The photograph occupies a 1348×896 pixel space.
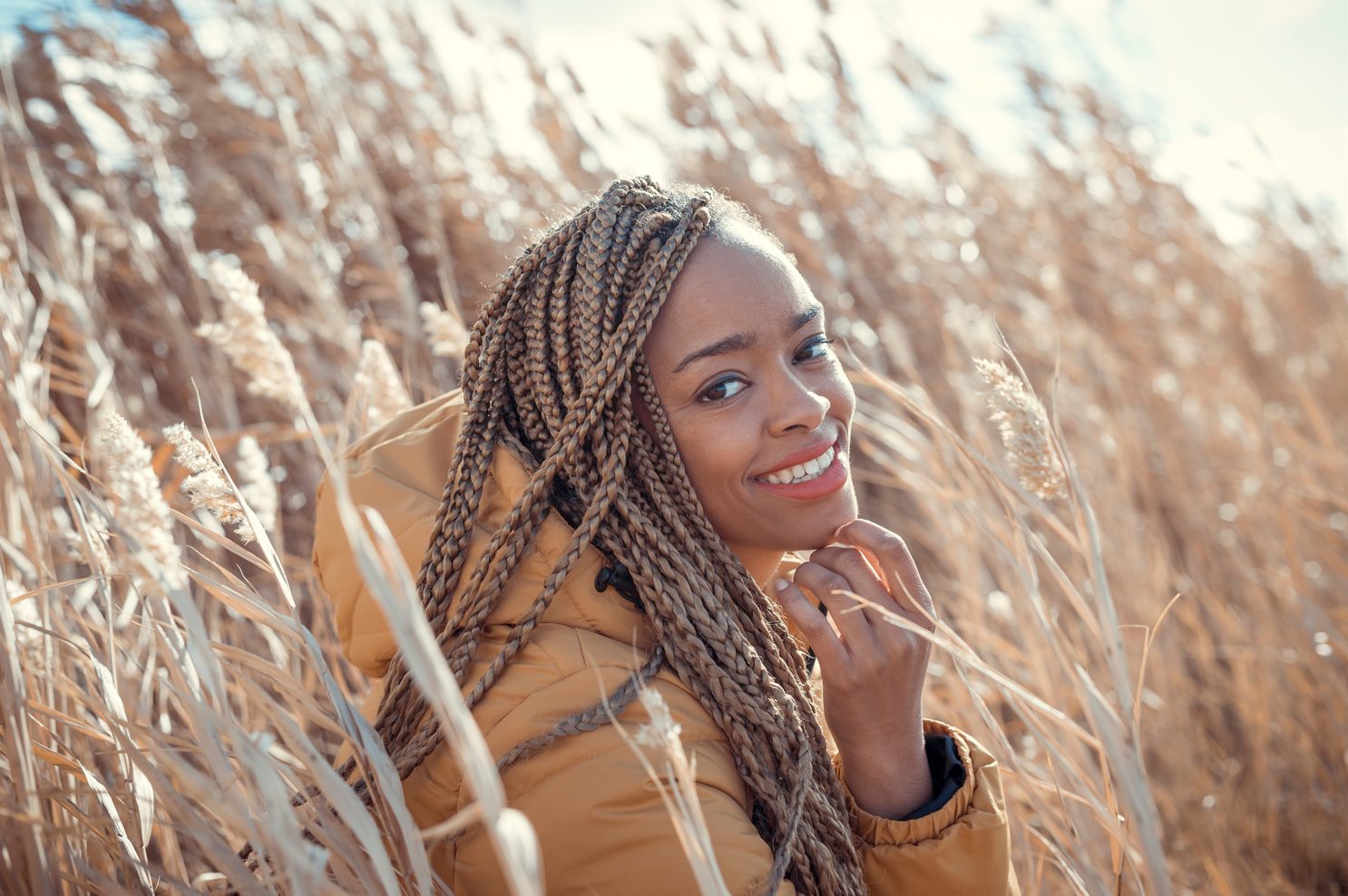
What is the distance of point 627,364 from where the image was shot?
1.59 m

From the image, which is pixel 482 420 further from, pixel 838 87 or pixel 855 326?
pixel 838 87

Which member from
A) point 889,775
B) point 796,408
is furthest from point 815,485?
point 889,775

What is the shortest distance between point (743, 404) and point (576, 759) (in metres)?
0.66

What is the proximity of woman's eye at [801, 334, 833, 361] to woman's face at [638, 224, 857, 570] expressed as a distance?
7 centimetres

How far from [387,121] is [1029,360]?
9.02 ft

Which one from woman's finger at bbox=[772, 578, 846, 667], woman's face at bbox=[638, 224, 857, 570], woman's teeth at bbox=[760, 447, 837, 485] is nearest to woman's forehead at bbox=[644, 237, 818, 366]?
woman's face at bbox=[638, 224, 857, 570]

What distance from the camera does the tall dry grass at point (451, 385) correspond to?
1211 millimetres

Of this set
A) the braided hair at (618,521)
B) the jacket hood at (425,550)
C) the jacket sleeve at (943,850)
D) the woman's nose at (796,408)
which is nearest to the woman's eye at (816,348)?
the woman's nose at (796,408)

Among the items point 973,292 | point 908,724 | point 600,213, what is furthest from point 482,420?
point 973,292

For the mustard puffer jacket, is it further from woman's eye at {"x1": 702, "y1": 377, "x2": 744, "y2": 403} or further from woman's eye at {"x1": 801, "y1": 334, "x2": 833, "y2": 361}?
woman's eye at {"x1": 801, "y1": 334, "x2": 833, "y2": 361}

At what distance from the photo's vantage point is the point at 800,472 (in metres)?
1.72

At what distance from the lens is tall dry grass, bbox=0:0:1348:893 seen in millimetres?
1211

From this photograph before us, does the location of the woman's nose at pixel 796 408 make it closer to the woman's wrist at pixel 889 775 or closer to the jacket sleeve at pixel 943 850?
the woman's wrist at pixel 889 775

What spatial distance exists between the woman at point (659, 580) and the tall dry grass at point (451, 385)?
0.15 meters
